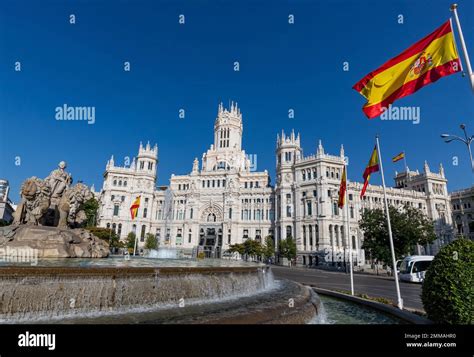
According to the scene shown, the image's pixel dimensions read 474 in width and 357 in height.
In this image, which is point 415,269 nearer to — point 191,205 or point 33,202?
point 33,202

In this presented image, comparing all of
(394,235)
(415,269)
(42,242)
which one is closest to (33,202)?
(42,242)

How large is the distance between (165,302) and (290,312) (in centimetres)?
392

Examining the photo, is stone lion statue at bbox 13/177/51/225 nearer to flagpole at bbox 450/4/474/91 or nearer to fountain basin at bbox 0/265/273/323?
fountain basin at bbox 0/265/273/323

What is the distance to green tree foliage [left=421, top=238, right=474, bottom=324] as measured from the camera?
20.1 ft

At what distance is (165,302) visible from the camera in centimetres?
849

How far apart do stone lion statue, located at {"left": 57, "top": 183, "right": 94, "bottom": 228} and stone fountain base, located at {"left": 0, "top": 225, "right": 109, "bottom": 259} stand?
1.72m

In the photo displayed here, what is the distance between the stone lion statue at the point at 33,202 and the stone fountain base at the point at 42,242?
3.49 feet

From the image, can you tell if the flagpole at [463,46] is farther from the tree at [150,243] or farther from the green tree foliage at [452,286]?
the tree at [150,243]

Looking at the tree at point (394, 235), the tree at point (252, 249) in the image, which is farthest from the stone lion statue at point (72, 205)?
the tree at point (252, 249)

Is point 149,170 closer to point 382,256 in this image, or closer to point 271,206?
point 271,206

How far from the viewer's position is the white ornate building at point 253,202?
63500mm

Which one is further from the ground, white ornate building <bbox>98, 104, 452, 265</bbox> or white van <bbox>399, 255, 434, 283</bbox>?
white ornate building <bbox>98, 104, 452, 265</bbox>

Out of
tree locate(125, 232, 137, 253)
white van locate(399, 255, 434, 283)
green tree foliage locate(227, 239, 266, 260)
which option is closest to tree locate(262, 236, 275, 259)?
green tree foliage locate(227, 239, 266, 260)
